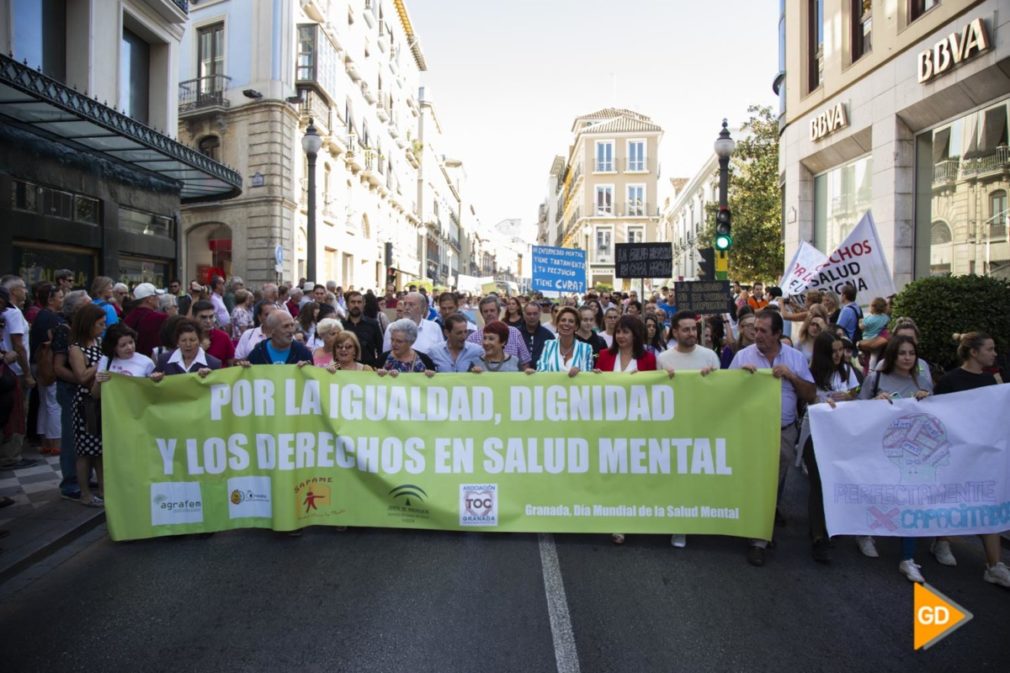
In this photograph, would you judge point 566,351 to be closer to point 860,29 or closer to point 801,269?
point 801,269

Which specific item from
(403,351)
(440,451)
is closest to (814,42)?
(403,351)

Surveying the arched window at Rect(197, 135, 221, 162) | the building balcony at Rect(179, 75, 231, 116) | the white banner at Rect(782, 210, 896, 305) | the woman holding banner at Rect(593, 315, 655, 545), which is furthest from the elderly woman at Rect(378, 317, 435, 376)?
the arched window at Rect(197, 135, 221, 162)

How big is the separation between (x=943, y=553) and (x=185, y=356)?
594 cm

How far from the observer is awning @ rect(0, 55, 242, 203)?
9891mm

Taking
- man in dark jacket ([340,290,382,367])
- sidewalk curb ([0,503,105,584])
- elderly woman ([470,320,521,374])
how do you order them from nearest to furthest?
sidewalk curb ([0,503,105,584]) < elderly woman ([470,320,521,374]) < man in dark jacket ([340,290,382,367])

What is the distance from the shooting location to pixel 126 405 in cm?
518

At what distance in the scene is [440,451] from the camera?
5.14m

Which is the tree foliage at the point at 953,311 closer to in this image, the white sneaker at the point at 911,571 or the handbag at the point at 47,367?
the white sneaker at the point at 911,571

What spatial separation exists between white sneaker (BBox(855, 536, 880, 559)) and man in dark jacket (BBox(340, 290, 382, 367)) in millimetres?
5593

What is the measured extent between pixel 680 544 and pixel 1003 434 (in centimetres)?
229

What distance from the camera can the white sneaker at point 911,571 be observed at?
177 inches

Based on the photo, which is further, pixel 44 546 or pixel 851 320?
pixel 851 320

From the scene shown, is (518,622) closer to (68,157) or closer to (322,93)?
(68,157)

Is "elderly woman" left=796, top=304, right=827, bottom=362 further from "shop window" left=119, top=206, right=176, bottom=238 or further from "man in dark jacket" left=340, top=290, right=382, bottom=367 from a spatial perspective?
"shop window" left=119, top=206, right=176, bottom=238
